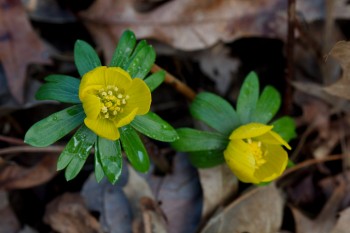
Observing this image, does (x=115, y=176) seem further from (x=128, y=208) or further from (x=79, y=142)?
(x=128, y=208)

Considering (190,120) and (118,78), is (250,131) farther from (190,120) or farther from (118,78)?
(190,120)

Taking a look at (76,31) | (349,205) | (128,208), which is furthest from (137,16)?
(349,205)

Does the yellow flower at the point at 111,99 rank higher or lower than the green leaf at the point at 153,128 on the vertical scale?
higher

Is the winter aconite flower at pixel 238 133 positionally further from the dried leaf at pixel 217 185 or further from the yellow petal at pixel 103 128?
the yellow petal at pixel 103 128

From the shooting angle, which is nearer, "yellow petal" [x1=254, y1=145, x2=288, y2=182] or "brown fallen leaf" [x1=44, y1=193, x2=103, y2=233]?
"yellow petal" [x1=254, y1=145, x2=288, y2=182]

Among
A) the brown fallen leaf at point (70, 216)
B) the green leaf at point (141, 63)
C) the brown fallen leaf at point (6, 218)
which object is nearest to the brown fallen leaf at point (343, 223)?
the brown fallen leaf at point (70, 216)

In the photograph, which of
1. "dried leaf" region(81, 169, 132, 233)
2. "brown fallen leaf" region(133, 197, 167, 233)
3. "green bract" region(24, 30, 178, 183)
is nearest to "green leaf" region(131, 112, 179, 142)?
"green bract" region(24, 30, 178, 183)

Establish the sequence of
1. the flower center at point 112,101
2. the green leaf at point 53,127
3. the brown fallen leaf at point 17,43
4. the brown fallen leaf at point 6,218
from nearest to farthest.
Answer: the green leaf at point 53,127, the flower center at point 112,101, the brown fallen leaf at point 6,218, the brown fallen leaf at point 17,43

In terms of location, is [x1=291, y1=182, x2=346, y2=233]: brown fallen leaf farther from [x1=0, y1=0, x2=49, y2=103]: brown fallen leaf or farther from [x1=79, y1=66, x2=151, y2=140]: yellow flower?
[x1=0, y1=0, x2=49, y2=103]: brown fallen leaf
